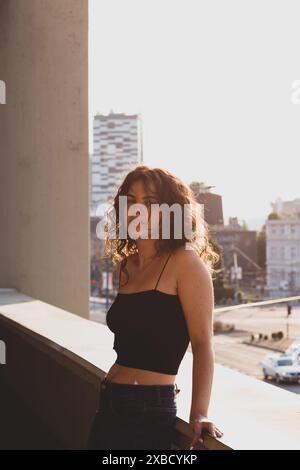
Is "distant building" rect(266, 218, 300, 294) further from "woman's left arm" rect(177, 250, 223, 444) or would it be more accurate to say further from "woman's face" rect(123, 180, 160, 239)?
"woman's left arm" rect(177, 250, 223, 444)

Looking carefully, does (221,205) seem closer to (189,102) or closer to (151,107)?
(189,102)

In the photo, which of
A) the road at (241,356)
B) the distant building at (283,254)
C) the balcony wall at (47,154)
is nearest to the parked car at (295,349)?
the balcony wall at (47,154)

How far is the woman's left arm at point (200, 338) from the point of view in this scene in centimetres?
115

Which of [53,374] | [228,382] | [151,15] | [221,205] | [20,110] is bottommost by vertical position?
[53,374]

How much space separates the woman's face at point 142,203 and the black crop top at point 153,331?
16cm

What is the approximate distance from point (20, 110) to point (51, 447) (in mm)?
2456

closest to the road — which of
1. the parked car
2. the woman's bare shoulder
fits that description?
the parked car

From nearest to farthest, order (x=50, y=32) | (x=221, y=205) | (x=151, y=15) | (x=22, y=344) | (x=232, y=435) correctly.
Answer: (x=232, y=435) < (x=221, y=205) < (x=22, y=344) < (x=50, y=32) < (x=151, y=15)

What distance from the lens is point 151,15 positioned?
7.35 m

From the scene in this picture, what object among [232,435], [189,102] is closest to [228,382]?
[232,435]

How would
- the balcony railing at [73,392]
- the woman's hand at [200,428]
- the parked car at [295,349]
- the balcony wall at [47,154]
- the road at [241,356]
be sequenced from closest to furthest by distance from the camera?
the woman's hand at [200,428] < the balcony railing at [73,392] < the parked car at [295,349] < the balcony wall at [47,154] < the road at [241,356]

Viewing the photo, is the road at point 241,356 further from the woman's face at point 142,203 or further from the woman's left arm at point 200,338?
the woman's left arm at point 200,338

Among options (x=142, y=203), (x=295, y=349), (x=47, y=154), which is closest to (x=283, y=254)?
(x=295, y=349)

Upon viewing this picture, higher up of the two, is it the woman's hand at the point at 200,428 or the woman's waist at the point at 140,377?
the woman's waist at the point at 140,377
